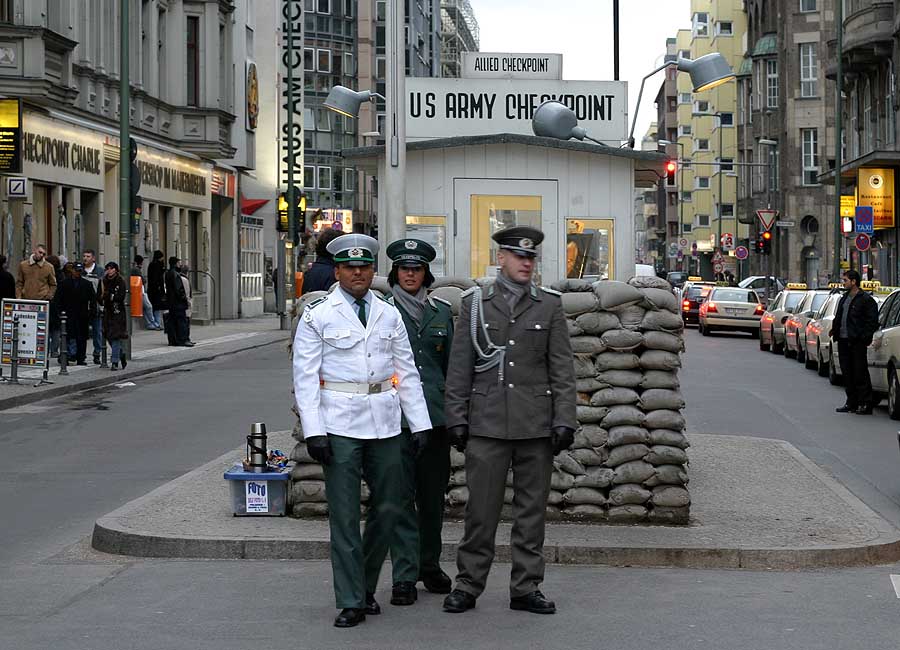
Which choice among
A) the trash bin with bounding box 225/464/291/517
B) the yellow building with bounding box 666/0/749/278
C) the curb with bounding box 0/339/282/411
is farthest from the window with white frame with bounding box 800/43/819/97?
the trash bin with bounding box 225/464/291/517

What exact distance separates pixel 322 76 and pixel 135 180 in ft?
256

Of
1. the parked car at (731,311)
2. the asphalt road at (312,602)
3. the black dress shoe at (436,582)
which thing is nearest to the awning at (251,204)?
the parked car at (731,311)

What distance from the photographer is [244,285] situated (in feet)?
185

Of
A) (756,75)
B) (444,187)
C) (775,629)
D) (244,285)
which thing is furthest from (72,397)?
(756,75)

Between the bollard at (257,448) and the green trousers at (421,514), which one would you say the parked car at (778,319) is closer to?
the bollard at (257,448)

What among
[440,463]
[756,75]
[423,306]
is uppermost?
[756,75]

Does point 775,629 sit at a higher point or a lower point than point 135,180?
lower

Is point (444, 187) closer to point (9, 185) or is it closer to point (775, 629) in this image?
point (775, 629)

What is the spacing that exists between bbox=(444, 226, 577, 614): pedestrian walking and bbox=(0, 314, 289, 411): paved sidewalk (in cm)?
1384

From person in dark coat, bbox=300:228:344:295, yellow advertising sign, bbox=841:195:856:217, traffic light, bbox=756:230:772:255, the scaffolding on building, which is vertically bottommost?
person in dark coat, bbox=300:228:344:295

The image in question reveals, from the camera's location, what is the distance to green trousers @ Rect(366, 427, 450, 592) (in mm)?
8047

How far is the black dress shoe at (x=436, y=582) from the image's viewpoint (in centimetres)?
848

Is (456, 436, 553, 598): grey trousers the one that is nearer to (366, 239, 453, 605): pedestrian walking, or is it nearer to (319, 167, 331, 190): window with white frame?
(366, 239, 453, 605): pedestrian walking

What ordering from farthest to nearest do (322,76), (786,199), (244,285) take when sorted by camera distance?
(322,76), (786,199), (244,285)
